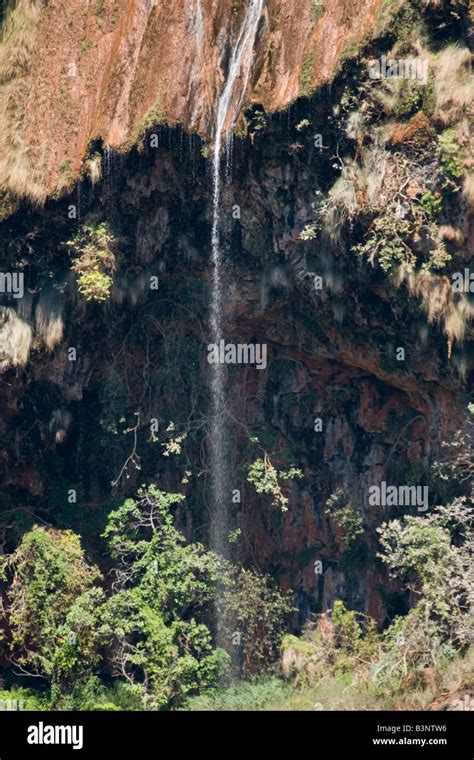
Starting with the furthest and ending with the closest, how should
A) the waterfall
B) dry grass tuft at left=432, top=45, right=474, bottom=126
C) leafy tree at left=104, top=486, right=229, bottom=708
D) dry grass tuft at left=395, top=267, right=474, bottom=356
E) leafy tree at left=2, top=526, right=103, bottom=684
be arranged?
1. leafy tree at left=2, top=526, right=103, bottom=684
2. leafy tree at left=104, top=486, right=229, bottom=708
3. the waterfall
4. dry grass tuft at left=395, top=267, right=474, bottom=356
5. dry grass tuft at left=432, top=45, right=474, bottom=126

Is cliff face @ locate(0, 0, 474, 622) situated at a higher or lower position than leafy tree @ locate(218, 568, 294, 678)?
higher

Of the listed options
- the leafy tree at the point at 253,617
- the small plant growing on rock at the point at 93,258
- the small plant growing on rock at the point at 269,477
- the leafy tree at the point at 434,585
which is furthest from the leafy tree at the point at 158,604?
the small plant growing on rock at the point at 93,258

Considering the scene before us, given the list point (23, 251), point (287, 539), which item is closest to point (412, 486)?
point (287, 539)

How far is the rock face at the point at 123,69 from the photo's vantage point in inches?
1217

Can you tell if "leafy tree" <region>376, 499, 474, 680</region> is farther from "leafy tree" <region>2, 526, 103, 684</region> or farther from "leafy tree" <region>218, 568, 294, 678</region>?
"leafy tree" <region>2, 526, 103, 684</region>

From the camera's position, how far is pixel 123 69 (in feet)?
103

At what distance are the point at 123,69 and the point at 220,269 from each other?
12.7ft

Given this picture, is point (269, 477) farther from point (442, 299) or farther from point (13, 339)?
point (13, 339)

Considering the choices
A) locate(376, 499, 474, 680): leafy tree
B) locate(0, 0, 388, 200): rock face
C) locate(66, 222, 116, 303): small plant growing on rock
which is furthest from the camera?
locate(66, 222, 116, 303): small plant growing on rock

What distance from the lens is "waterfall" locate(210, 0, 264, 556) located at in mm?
31453

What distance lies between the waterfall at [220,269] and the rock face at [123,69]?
0.16 metres

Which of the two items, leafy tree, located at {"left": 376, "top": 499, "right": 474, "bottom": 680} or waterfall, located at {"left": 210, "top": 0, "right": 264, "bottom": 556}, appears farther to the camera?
waterfall, located at {"left": 210, "top": 0, "right": 264, "bottom": 556}

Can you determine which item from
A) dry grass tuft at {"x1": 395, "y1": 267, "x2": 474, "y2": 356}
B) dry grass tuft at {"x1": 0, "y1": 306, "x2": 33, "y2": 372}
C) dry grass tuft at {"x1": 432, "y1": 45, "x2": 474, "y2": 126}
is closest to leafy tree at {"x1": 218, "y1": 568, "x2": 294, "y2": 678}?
dry grass tuft at {"x1": 0, "y1": 306, "x2": 33, "y2": 372}

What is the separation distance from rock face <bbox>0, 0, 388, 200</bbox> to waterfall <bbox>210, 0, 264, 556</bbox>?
0.16 m
